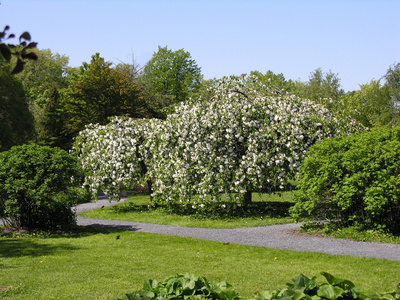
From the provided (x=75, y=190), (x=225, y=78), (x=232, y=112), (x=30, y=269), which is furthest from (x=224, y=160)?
(x=30, y=269)

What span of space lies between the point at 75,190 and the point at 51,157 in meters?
1.11

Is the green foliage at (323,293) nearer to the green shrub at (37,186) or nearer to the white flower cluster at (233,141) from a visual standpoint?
the green shrub at (37,186)

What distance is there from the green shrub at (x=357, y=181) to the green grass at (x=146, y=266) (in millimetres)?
2188

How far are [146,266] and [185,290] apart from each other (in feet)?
12.6

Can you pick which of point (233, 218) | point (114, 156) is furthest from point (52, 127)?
point (233, 218)

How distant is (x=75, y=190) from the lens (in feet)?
36.4

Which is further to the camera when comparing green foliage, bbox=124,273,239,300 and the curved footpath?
the curved footpath

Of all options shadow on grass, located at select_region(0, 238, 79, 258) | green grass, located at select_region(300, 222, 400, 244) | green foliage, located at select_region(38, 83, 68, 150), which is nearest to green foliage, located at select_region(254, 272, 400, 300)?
green grass, located at select_region(300, 222, 400, 244)

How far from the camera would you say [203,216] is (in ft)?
43.9

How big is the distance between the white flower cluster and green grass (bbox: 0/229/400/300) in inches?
131

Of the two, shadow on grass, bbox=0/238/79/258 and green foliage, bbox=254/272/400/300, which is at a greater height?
green foliage, bbox=254/272/400/300

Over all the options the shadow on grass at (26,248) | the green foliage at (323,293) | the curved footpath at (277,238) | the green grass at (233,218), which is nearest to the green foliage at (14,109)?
the green grass at (233,218)

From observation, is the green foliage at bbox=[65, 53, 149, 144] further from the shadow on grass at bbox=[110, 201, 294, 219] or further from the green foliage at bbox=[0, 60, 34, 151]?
the shadow on grass at bbox=[110, 201, 294, 219]

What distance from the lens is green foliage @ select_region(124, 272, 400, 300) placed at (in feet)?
9.55
